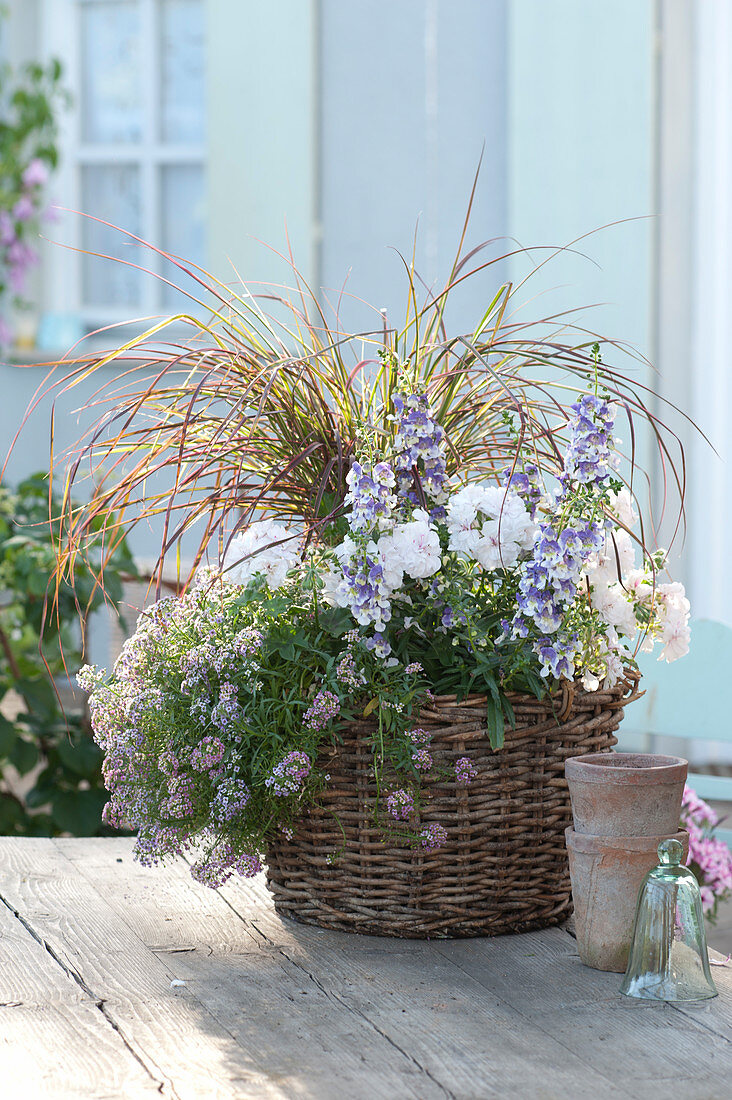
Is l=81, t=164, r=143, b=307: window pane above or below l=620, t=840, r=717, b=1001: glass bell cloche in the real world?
above

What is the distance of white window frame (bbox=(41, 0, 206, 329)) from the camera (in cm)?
491

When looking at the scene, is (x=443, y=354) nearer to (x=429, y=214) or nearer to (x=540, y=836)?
(x=540, y=836)

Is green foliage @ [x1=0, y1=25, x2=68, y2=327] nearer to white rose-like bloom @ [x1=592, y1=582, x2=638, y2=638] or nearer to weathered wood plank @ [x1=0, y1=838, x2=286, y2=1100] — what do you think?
weathered wood plank @ [x1=0, y1=838, x2=286, y2=1100]

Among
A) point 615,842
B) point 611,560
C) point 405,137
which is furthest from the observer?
point 405,137

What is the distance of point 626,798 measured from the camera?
108 cm

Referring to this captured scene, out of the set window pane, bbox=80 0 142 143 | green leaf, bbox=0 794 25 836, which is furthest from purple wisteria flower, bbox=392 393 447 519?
window pane, bbox=80 0 142 143

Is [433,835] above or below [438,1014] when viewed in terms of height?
above

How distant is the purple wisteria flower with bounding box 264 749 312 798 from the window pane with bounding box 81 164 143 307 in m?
4.14

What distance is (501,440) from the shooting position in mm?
1505

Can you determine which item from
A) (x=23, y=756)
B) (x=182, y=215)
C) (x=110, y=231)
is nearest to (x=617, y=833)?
(x=23, y=756)

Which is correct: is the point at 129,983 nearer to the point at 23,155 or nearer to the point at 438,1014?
the point at 438,1014

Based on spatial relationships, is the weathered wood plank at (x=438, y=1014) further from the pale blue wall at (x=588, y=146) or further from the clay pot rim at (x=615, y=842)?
the pale blue wall at (x=588, y=146)

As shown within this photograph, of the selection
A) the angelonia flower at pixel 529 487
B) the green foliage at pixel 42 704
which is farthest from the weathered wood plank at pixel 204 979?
the green foliage at pixel 42 704

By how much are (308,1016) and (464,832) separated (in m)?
0.21
